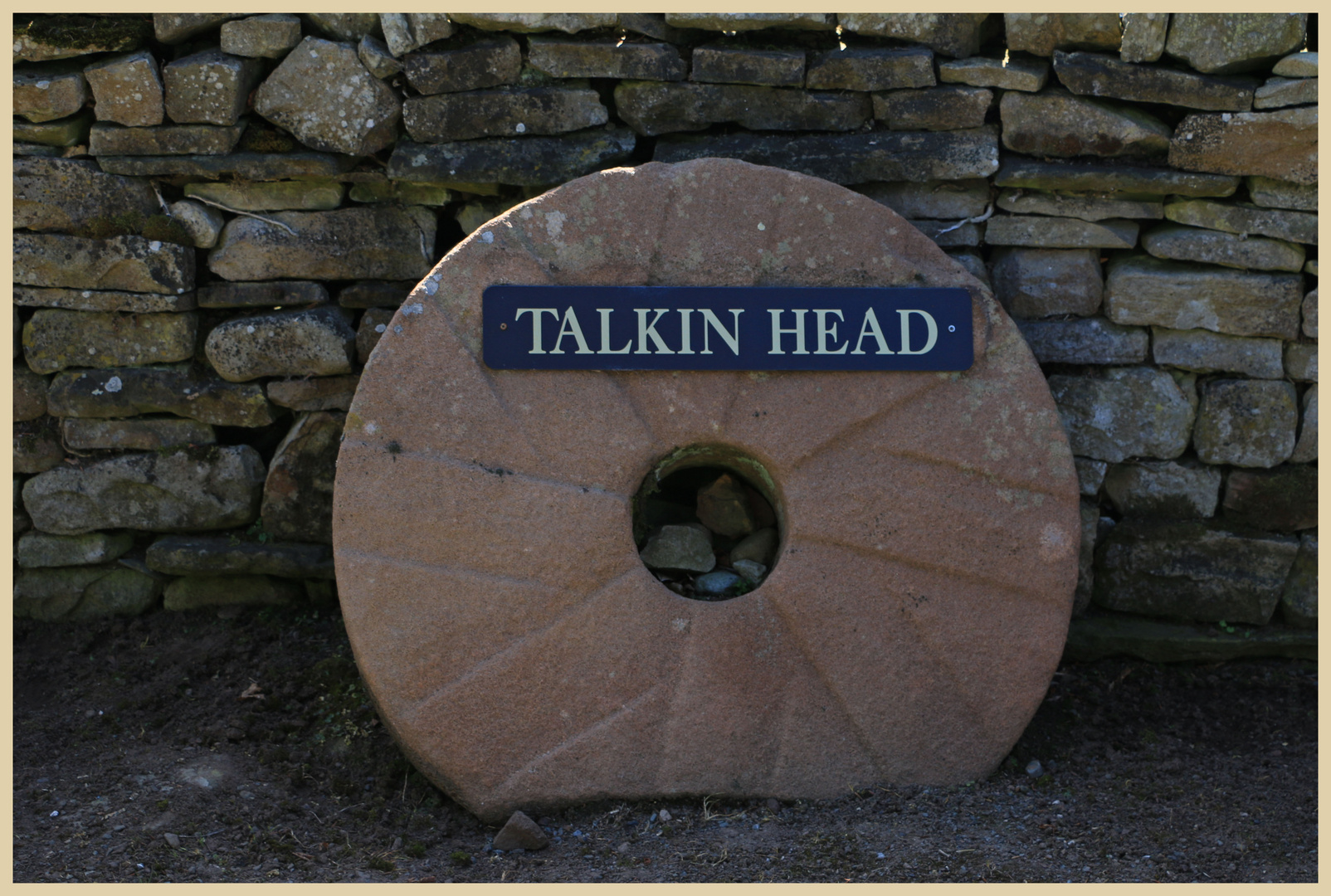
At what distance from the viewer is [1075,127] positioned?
2.45 metres

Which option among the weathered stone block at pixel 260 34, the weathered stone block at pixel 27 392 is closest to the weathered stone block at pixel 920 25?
the weathered stone block at pixel 260 34

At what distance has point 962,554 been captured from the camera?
2.15m

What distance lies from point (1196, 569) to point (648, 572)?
4.64ft

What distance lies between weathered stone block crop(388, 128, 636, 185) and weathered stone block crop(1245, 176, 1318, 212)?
4.82 ft

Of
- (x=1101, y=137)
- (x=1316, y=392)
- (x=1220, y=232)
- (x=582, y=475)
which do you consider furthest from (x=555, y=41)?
(x=1316, y=392)

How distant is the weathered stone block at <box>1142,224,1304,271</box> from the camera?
249 centimetres

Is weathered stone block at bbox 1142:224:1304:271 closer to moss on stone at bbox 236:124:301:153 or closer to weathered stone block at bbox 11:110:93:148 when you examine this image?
moss on stone at bbox 236:124:301:153

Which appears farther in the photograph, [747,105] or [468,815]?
[747,105]

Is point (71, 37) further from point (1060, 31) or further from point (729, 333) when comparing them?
point (1060, 31)

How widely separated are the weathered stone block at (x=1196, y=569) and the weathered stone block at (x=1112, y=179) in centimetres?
80

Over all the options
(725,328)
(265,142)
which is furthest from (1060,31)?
(265,142)

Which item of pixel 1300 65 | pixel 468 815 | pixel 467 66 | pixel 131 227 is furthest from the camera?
pixel 131 227

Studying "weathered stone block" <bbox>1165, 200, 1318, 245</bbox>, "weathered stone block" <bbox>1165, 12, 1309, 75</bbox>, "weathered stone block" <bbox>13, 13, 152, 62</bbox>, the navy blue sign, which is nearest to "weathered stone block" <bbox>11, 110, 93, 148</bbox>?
"weathered stone block" <bbox>13, 13, 152, 62</bbox>

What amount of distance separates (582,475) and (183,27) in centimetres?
149
